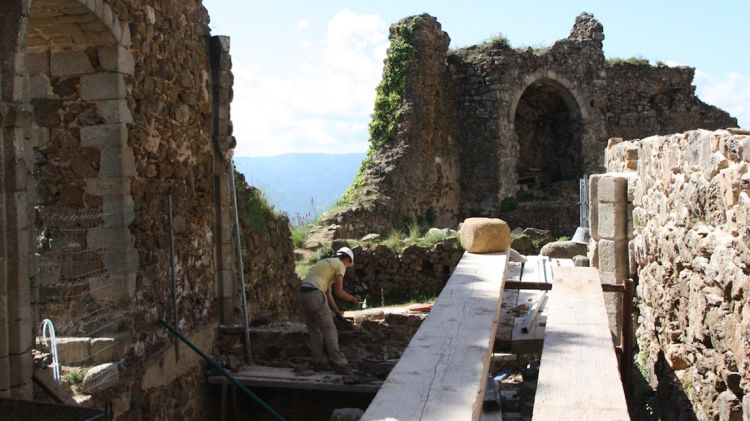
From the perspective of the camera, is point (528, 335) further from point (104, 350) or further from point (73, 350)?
point (73, 350)

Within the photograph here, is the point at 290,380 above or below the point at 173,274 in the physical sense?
below

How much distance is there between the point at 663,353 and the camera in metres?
5.74

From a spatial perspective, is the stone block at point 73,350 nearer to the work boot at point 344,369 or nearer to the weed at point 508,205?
the work boot at point 344,369

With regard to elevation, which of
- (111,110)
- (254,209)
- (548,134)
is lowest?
(254,209)

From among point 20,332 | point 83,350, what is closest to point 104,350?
point 83,350

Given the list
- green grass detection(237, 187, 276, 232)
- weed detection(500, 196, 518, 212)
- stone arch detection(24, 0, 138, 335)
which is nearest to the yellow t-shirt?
green grass detection(237, 187, 276, 232)

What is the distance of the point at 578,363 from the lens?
4.16 metres

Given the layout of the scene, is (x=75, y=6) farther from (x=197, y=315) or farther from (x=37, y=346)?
(x=197, y=315)

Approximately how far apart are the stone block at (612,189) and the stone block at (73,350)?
13.8 feet

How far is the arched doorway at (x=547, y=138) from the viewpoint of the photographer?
22.1 metres

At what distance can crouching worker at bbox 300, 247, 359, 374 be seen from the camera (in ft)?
26.5

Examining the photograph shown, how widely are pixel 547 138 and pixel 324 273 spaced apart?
1591cm

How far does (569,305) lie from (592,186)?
2489mm

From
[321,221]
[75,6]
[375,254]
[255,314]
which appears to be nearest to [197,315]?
[255,314]
